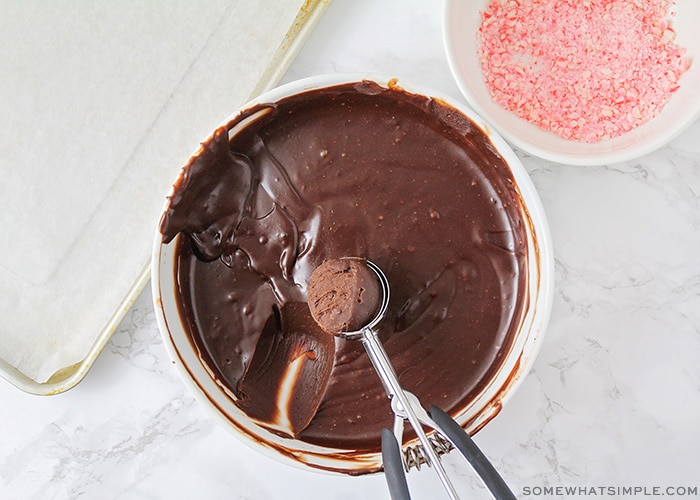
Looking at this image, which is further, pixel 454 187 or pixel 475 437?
pixel 475 437

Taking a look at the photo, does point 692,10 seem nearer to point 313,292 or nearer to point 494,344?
point 494,344

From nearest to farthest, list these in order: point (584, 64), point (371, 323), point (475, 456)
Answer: point (475, 456), point (371, 323), point (584, 64)

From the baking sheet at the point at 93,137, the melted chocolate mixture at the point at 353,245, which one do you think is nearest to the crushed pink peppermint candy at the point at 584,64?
the melted chocolate mixture at the point at 353,245

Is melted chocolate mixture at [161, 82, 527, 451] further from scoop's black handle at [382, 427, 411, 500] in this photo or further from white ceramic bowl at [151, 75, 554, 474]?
scoop's black handle at [382, 427, 411, 500]

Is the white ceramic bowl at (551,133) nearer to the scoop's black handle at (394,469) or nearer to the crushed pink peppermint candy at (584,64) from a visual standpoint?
the crushed pink peppermint candy at (584,64)

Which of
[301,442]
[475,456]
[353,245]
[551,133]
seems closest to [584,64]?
[551,133]

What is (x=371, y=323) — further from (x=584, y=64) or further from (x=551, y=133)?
(x=584, y=64)

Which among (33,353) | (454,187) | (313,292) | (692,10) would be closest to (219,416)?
(313,292)
